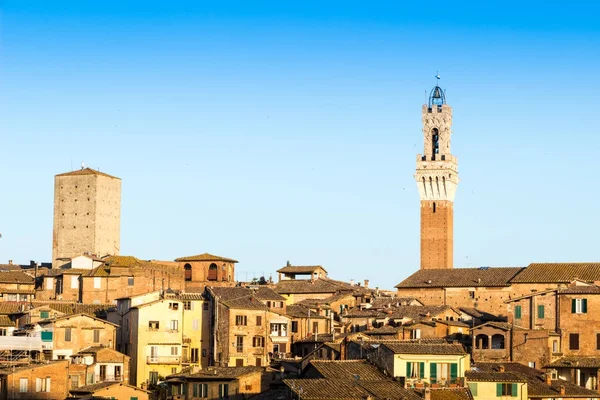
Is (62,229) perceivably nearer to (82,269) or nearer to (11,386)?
(82,269)

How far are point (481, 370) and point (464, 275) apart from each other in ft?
141

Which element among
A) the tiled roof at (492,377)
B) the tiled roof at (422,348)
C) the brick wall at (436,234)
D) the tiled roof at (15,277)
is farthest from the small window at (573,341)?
Result: the brick wall at (436,234)

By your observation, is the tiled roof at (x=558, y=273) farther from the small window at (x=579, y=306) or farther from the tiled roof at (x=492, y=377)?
the tiled roof at (x=492, y=377)

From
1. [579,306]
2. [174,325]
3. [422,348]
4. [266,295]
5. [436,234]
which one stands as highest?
[436,234]

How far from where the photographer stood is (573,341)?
76875 millimetres

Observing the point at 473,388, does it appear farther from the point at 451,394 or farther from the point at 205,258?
the point at 205,258

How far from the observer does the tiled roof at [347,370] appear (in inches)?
2185

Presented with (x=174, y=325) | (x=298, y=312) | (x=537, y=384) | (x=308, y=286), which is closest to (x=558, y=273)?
(x=308, y=286)

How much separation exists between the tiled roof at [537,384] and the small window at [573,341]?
27.0 feet

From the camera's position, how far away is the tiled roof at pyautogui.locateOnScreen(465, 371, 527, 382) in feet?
197

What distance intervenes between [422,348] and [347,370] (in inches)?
143

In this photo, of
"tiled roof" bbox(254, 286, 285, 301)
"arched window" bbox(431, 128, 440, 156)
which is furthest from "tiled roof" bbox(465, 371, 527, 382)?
"arched window" bbox(431, 128, 440, 156)

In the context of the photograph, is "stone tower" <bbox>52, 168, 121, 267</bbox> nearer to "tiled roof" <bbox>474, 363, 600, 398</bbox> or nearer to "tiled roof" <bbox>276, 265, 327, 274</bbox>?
"tiled roof" <bbox>276, 265, 327, 274</bbox>

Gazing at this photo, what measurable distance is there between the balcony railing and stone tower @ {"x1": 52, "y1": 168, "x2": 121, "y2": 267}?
1713 inches
